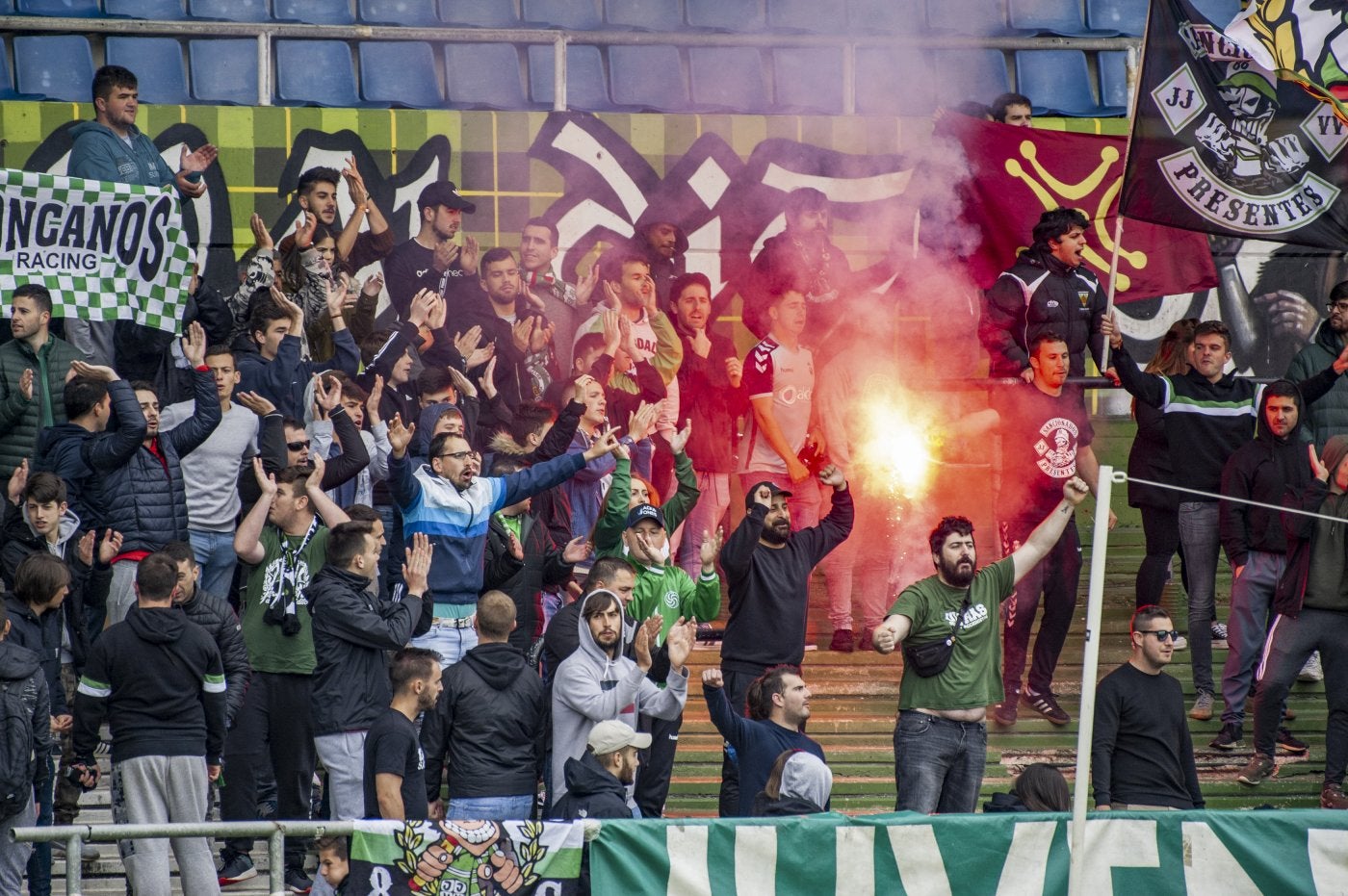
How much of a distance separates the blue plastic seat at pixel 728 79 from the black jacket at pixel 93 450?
20.7 feet

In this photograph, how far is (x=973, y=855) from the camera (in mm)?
6688

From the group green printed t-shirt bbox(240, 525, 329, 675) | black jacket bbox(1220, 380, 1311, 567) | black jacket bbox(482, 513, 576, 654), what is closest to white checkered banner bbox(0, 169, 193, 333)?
green printed t-shirt bbox(240, 525, 329, 675)

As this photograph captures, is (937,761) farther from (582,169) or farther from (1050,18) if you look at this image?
(1050,18)

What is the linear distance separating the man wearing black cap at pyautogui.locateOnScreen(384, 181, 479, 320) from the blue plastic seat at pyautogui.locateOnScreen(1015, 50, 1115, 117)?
5162 millimetres

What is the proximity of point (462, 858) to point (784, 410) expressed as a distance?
15.2 feet

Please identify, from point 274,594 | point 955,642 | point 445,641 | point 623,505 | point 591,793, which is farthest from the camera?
point 623,505

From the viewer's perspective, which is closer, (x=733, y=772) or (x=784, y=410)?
(x=733, y=772)

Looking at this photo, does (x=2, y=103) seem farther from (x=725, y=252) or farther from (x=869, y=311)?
(x=869, y=311)

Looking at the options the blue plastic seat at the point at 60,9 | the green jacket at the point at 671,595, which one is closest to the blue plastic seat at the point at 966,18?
the blue plastic seat at the point at 60,9

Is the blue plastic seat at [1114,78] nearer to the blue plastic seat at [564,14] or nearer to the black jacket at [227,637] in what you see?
the blue plastic seat at [564,14]

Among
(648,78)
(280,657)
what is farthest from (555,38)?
(280,657)

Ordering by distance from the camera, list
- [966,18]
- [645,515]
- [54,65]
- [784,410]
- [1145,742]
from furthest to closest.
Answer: [966,18]
[54,65]
[784,410]
[645,515]
[1145,742]

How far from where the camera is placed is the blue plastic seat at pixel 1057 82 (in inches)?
561

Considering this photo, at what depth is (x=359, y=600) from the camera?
771 cm
